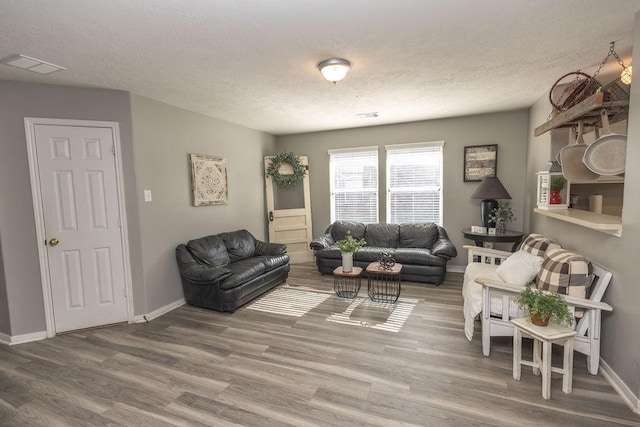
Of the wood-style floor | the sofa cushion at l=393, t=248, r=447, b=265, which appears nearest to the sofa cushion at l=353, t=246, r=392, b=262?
the sofa cushion at l=393, t=248, r=447, b=265

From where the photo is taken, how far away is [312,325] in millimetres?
3127

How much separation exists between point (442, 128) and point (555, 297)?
347 cm

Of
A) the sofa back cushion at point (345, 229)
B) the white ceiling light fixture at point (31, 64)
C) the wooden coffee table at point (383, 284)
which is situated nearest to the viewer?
the white ceiling light fixture at point (31, 64)

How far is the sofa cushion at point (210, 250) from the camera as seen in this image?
3.80 m

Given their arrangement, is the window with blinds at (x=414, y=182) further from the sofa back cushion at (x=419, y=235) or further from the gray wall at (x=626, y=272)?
the gray wall at (x=626, y=272)

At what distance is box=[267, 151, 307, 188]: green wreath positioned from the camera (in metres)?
5.54

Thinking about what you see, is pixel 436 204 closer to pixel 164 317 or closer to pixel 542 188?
pixel 542 188

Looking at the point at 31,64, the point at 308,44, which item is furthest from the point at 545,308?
the point at 31,64

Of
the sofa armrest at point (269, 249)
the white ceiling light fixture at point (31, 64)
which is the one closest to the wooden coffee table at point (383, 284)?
the sofa armrest at point (269, 249)

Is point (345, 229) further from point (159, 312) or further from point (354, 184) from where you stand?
point (159, 312)

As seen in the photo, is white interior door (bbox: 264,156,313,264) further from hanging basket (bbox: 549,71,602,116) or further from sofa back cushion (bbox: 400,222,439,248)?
hanging basket (bbox: 549,71,602,116)

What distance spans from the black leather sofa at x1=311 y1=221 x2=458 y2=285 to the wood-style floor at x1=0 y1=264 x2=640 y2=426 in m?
1.12

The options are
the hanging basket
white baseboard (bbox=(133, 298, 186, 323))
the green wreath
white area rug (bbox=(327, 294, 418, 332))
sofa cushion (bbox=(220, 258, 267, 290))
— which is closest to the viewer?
the hanging basket

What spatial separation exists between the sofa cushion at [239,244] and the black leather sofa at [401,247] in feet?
3.26
